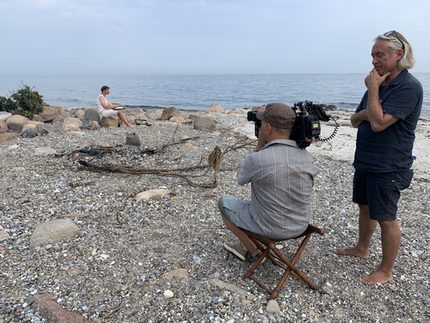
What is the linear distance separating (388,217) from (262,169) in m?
1.35

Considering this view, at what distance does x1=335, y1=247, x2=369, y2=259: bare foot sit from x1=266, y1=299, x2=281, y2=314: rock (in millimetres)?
1382

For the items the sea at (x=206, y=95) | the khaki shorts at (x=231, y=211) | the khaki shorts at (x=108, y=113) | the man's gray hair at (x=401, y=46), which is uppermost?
the man's gray hair at (x=401, y=46)

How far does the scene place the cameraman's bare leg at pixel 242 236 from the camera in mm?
3773

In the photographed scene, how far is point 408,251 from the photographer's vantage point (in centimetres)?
446

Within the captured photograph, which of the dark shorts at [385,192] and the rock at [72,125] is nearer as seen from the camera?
the dark shorts at [385,192]

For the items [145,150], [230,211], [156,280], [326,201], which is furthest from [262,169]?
[145,150]

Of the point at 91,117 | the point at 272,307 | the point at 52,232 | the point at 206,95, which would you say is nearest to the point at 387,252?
the point at 272,307

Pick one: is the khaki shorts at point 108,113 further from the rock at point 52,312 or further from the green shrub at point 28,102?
the rock at point 52,312

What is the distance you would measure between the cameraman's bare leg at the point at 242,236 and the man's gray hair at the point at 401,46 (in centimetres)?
213

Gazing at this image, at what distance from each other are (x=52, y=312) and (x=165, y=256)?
4.20 ft

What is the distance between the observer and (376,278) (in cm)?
375

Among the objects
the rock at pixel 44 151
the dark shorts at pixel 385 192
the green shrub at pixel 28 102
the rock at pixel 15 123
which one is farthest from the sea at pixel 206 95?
the dark shorts at pixel 385 192

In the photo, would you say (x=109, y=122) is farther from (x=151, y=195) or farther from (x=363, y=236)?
(x=363, y=236)

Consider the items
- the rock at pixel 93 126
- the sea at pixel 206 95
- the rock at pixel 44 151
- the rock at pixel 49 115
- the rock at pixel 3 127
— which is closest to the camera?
the rock at pixel 44 151
